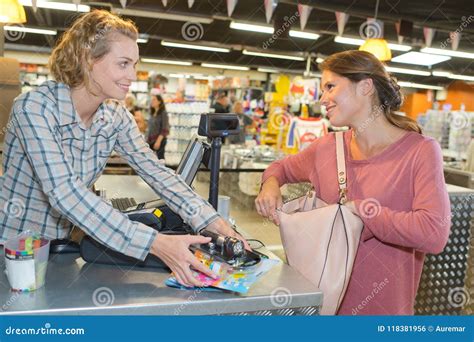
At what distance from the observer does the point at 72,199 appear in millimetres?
1293

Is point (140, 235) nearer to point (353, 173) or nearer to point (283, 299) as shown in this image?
point (283, 299)

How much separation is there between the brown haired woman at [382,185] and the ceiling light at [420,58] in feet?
40.5

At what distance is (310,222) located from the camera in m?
1.60

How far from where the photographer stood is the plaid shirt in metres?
1.29

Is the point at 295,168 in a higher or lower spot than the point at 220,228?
higher

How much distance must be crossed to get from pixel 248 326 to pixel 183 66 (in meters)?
17.5

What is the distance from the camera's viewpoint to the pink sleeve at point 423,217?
1.51 metres

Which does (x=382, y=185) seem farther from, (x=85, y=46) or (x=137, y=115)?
(x=137, y=115)

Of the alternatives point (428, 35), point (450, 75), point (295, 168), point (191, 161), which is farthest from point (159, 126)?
point (450, 75)

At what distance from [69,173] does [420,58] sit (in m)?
14.3

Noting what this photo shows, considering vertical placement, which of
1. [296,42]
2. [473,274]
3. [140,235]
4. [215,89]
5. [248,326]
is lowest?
[473,274]

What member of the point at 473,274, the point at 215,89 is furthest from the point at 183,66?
the point at 473,274

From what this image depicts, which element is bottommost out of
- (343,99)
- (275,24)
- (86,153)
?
(86,153)

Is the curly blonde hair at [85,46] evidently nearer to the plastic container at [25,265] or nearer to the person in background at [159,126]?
the plastic container at [25,265]
